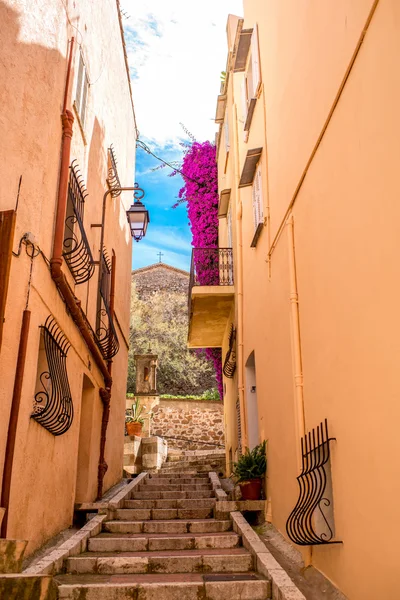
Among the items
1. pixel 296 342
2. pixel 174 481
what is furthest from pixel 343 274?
pixel 174 481

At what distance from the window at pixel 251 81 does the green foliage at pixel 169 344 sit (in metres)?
22.2

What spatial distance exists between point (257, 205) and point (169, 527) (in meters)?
5.38

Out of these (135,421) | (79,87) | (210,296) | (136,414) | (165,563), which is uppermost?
(79,87)

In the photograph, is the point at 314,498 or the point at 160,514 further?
the point at 160,514

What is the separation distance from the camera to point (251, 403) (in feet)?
35.5

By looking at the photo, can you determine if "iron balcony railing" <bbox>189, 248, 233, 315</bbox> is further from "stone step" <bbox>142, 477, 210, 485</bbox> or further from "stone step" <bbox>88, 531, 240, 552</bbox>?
"stone step" <bbox>88, 531, 240, 552</bbox>

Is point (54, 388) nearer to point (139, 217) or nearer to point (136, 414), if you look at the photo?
point (139, 217)

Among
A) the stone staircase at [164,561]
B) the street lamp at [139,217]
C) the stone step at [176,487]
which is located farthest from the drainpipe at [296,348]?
the stone step at [176,487]

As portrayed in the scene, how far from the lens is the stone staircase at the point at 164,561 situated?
5152mm

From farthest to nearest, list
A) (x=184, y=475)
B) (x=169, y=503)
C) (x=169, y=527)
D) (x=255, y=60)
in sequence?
(x=184, y=475) < (x=255, y=60) < (x=169, y=503) < (x=169, y=527)

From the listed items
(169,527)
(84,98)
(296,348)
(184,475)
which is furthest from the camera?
(184,475)

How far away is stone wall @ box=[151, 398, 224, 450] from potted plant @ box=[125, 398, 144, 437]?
3192 millimetres

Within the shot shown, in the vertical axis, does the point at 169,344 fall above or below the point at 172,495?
above

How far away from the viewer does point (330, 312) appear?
5285mm
